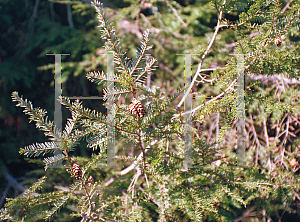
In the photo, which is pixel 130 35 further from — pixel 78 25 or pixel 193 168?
pixel 193 168

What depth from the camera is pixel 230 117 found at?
0.55 m

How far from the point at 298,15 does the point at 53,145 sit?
62 cm

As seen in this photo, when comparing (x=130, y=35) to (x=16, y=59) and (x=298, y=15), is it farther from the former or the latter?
(x=298, y=15)

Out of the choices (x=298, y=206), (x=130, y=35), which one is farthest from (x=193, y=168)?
(x=130, y=35)

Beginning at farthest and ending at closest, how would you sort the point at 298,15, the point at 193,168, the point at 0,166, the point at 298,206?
the point at 0,166 < the point at 298,206 < the point at 193,168 < the point at 298,15

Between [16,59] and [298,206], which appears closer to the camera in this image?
[298,206]

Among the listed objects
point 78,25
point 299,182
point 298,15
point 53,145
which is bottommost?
point 299,182

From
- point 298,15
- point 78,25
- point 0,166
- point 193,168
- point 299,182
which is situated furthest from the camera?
point 78,25

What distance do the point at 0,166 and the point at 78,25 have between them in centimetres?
111

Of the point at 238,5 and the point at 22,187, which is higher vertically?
the point at 238,5

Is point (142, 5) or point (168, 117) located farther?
point (142, 5)

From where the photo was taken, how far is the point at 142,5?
1501 mm

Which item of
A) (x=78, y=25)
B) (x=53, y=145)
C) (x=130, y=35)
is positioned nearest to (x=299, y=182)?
(x=53, y=145)

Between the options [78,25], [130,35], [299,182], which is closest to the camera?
[299,182]
